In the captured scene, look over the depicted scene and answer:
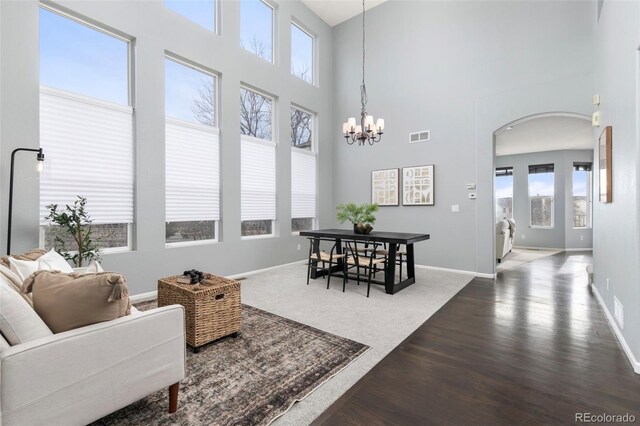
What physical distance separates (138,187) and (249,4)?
153 inches

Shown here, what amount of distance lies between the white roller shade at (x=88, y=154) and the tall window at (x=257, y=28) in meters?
2.61

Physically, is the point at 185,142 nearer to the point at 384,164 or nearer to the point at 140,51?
the point at 140,51

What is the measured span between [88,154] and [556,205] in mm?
10989

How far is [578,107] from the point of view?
4336mm

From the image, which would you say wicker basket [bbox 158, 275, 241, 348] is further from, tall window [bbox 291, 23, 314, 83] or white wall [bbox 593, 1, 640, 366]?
tall window [bbox 291, 23, 314, 83]

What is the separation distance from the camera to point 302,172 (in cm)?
634

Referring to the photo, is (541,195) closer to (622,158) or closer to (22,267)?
(622,158)

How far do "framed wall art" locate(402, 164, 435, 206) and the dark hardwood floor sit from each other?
262 cm

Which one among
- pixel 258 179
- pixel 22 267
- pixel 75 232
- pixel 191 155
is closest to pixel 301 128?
pixel 258 179

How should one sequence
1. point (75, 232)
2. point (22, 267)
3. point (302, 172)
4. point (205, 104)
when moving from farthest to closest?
point (302, 172)
point (205, 104)
point (75, 232)
point (22, 267)

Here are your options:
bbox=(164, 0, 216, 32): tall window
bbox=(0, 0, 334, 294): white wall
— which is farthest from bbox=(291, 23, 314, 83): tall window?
bbox=(164, 0, 216, 32): tall window

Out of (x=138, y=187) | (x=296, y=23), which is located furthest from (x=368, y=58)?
(x=138, y=187)
